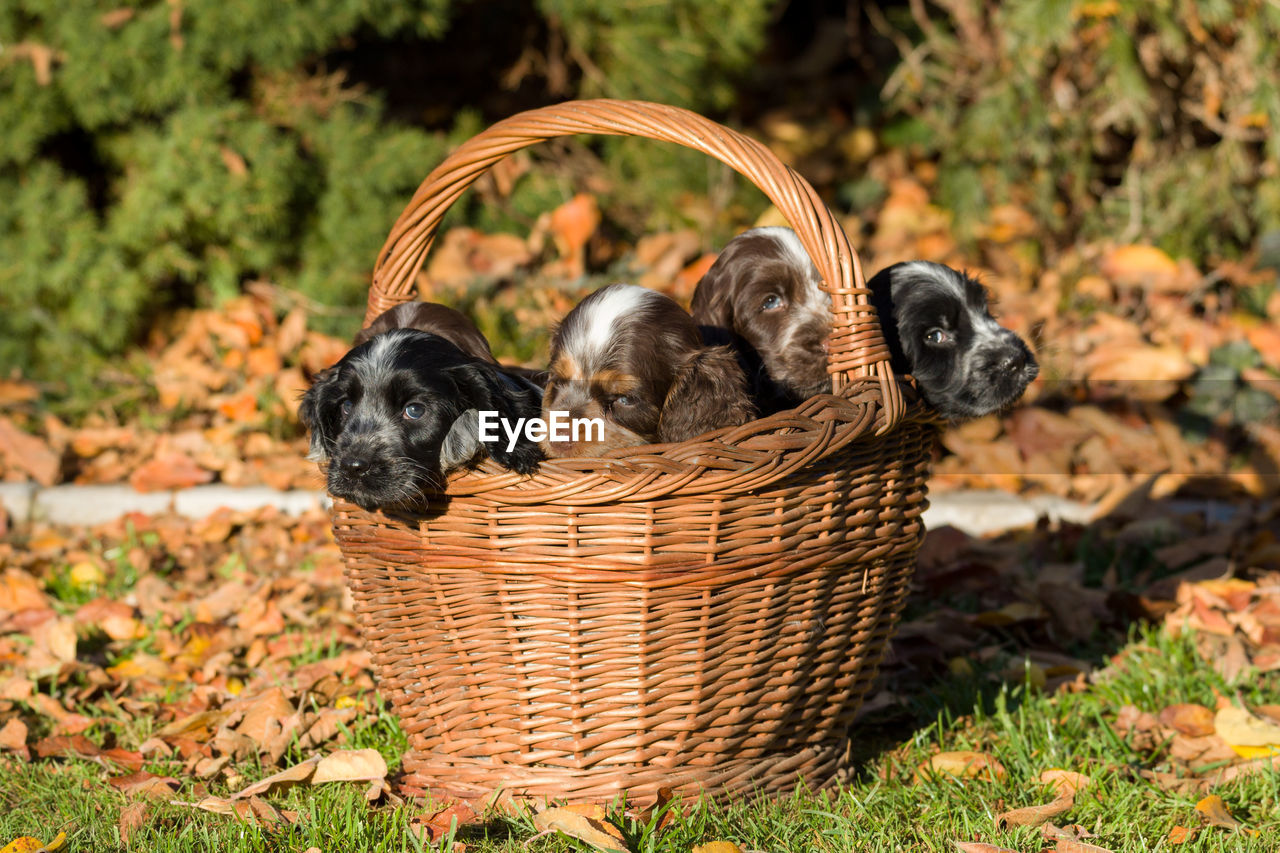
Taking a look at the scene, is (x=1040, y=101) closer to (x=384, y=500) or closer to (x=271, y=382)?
(x=271, y=382)

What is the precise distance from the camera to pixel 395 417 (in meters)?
3.19

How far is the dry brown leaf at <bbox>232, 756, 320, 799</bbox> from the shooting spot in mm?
3408

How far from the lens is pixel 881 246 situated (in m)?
8.02

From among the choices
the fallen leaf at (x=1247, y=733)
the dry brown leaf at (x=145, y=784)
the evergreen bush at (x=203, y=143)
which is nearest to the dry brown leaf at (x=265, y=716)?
the dry brown leaf at (x=145, y=784)

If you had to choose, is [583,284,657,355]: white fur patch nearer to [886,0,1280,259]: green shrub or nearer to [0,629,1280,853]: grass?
[0,629,1280,853]: grass

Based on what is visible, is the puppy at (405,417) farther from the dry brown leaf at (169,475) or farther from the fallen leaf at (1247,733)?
the dry brown leaf at (169,475)

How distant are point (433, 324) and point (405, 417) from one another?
0.97 meters

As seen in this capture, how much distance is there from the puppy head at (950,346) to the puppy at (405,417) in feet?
4.04

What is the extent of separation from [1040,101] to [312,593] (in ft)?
17.3

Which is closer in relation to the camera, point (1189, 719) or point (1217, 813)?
point (1217, 813)

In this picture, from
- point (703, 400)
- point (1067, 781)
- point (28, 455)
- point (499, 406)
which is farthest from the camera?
point (28, 455)

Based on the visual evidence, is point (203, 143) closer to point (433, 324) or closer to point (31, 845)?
point (433, 324)

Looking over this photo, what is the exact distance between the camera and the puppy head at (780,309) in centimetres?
382

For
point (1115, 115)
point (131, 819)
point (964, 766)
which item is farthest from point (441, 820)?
point (1115, 115)
